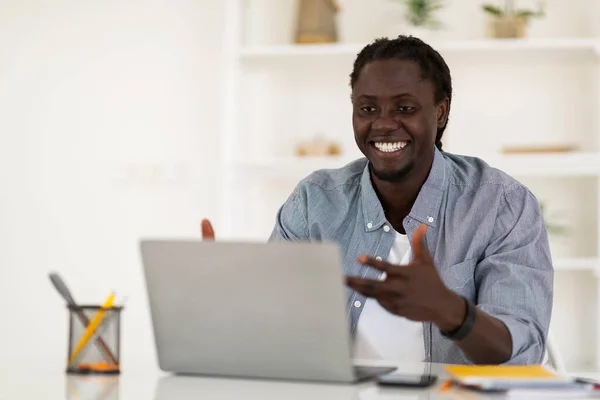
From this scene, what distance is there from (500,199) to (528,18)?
1888 mm

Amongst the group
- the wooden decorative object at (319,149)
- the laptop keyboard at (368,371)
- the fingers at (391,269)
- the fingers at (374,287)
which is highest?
the wooden decorative object at (319,149)

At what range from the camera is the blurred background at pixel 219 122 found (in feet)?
12.0

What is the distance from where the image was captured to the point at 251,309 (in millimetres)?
1284

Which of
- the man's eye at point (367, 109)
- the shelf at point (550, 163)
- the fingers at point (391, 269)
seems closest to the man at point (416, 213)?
the man's eye at point (367, 109)

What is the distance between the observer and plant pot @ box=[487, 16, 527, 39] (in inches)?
139

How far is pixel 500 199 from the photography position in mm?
1931

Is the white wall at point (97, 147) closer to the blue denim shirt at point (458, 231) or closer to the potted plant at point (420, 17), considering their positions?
the potted plant at point (420, 17)

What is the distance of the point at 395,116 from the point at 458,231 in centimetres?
27

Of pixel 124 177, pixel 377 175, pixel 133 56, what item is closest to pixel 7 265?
pixel 124 177

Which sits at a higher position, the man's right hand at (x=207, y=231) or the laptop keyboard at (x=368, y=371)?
the man's right hand at (x=207, y=231)

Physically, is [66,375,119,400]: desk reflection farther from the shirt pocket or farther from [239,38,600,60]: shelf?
[239,38,600,60]: shelf

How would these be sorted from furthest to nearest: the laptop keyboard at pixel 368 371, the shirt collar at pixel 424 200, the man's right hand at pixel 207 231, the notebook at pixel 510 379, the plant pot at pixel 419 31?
1. the plant pot at pixel 419 31
2. the shirt collar at pixel 424 200
3. the man's right hand at pixel 207 231
4. the laptop keyboard at pixel 368 371
5. the notebook at pixel 510 379

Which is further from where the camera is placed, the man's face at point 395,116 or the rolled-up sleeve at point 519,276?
the man's face at point 395,116

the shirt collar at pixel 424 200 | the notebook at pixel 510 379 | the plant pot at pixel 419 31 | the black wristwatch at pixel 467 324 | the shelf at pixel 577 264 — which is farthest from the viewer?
the plant pot at pixel 419 31
